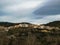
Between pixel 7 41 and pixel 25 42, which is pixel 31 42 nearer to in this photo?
pixel 25 42

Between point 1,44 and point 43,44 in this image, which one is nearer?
point 1,44

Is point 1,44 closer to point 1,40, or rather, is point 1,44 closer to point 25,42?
point 1,40

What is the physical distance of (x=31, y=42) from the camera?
29.6m

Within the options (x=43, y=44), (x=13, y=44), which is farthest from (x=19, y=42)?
(x=43, y=44)

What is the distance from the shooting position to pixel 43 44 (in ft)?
105

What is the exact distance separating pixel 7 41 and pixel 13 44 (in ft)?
4.43

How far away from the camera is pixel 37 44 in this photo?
98.7 feet

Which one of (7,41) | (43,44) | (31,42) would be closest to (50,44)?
(43,44)

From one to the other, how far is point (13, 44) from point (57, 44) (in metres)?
5.13

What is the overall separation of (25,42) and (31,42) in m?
0.68

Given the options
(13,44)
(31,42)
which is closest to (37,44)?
(31,42)

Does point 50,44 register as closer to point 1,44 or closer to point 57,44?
point 57,44

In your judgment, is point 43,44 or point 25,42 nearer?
point 25,42

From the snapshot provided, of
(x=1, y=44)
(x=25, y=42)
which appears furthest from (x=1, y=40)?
(x=25, y=42)
